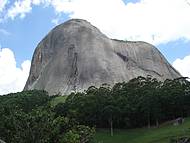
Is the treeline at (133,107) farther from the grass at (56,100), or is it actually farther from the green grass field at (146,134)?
the grass at (56,100)

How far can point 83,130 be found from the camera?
6819cm

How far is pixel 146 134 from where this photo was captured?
3334 inches

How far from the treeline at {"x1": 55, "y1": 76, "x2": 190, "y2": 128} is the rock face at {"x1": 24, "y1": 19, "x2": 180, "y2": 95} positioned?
2082 inches

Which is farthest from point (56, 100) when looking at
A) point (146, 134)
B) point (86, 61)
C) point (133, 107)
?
point (146, 134)

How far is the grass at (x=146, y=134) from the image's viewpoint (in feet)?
242

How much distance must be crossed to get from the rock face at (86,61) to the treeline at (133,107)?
52.9 metres

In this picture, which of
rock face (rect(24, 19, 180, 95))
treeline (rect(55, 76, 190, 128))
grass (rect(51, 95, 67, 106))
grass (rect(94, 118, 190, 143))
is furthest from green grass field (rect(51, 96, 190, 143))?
rock face (rect(24, 19, 180, 95))

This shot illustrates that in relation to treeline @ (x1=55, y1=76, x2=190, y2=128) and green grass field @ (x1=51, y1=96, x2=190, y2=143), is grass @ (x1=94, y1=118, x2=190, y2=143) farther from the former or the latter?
treeline @ (x1=55, y1=76, x2=190, y2=128)

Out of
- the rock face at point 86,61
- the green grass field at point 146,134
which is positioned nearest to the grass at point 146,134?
the green grass field at point 146,134

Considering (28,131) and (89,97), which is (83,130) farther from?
(89,97)

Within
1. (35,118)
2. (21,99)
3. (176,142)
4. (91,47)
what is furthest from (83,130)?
(91,47)

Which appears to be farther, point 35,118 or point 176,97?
point 176,97

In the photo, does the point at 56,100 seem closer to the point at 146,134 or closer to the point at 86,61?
the point at 86,61

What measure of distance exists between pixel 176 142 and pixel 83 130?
13.4 meters
